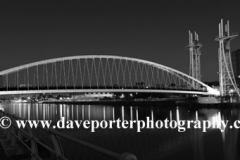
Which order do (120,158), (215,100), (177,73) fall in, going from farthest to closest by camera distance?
(177,73), (215,100), (120,158)

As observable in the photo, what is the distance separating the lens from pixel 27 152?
18.1 feet

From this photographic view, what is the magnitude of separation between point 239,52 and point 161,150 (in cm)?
8091

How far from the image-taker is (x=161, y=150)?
14.6 metres

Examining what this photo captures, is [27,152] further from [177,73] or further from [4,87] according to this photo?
[177,73]

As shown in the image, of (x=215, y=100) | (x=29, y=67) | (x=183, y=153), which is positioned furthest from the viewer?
(x=215, y=100)

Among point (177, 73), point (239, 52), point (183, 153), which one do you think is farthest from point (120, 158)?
point (239, 52)

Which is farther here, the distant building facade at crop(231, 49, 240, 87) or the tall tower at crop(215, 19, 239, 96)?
the distant building facade at crop(231, 49, 240, 87)

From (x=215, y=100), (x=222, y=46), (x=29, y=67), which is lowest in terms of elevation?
(x=215, y=100)

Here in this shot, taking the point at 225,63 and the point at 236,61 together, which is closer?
the point at 225,63

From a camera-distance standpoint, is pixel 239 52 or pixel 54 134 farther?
pixel 239 52

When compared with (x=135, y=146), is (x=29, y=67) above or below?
above

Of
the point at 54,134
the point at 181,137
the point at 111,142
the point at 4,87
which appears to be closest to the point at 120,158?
the point at 54,134

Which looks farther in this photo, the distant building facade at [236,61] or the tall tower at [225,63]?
the distant building facade at [236,61]

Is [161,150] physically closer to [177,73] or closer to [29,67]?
[29,67]
